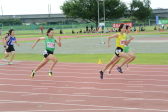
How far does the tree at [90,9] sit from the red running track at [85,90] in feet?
185

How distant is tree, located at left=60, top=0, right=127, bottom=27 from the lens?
2694 inches

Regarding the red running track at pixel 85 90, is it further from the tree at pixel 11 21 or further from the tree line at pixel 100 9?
the tree at pixel 11 21

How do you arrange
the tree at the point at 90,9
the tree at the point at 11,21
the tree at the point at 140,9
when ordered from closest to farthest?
the tree at the point at 90,9 → the tree at the point at 140,9 → the tree at the point at 11,21

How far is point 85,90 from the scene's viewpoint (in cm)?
857

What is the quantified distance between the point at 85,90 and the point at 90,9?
62177 millimetres

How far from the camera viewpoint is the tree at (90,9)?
225 ft

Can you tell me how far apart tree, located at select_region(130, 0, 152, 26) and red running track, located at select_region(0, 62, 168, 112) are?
6314cm

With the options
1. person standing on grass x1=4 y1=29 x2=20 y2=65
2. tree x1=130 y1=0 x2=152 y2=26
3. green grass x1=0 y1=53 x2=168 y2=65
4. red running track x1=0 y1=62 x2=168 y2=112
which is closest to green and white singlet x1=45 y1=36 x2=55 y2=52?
red running track x1=0 y1=62 x2=168 y2=112

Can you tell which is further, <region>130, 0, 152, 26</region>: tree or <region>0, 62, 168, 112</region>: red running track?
<region>130, 0, 152, 26</region>: tree

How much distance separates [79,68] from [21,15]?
8521 centimetres

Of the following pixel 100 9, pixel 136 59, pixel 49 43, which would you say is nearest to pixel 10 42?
pixel 49 43

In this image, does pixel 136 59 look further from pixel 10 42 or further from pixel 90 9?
pixel 90 9

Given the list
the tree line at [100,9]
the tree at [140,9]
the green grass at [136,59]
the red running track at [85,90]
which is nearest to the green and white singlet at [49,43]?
the red running track at [85,90]

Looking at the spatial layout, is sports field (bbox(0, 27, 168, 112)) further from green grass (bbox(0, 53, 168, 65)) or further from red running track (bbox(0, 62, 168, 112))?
green grass (bbox(0, 53, 168, 65))
